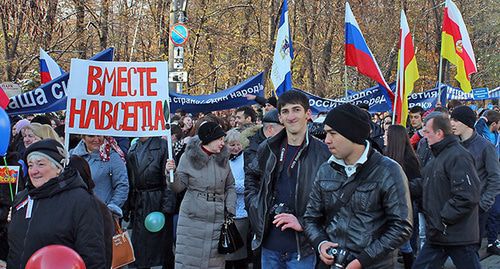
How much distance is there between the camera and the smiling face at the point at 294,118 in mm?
4852

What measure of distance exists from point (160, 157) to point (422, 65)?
30.3m

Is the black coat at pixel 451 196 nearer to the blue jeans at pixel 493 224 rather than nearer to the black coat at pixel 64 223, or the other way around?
the black coat at pixel 64 223

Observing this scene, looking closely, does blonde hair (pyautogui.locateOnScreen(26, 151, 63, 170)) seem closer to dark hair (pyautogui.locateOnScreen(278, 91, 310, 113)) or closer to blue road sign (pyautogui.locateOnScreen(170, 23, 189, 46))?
dark hair (pyautogui.locateOnScreen(278, 91, 310, 113))

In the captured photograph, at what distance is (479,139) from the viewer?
7426 mm

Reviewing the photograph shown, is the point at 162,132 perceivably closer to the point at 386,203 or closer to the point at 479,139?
the point at 386,203

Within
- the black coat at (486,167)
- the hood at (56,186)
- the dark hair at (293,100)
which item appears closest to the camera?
the hood at (56,186)

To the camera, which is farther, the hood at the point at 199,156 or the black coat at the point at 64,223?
the hood at the point at 199,156

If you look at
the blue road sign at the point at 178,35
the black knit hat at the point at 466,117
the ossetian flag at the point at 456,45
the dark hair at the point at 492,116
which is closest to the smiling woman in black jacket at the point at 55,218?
the black knit hat at the point at 466,117

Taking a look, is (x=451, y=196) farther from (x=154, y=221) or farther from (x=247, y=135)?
(x=154, y=221)

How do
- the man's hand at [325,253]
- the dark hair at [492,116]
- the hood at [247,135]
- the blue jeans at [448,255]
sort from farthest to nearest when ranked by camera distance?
the dark hair at [492,116] < the hood at [247,135] < the blue jeans at [448,255] < the man's hand at [325,253]

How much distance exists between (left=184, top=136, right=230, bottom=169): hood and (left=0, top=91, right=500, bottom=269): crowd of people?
1 cm

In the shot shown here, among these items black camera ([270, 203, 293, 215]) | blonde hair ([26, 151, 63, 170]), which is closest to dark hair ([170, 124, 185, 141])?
black camera ([270, 203, 293, 215])

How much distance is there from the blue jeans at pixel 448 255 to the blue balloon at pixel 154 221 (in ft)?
9.11

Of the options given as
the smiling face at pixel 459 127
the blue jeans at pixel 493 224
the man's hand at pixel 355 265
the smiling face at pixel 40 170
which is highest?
the smiling face at pixel 459 127
